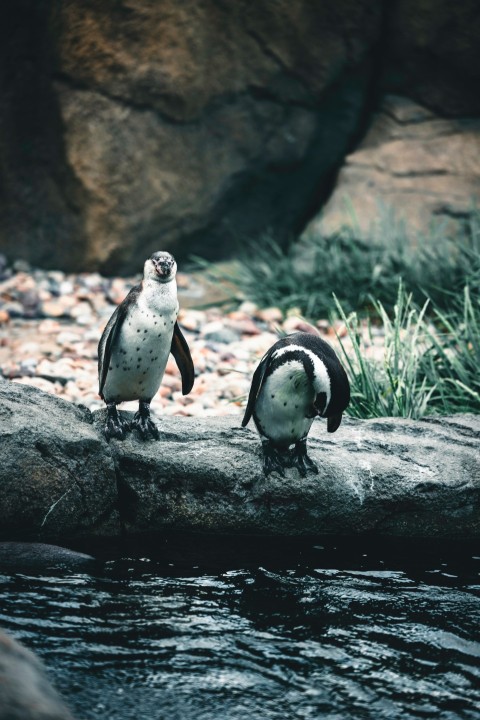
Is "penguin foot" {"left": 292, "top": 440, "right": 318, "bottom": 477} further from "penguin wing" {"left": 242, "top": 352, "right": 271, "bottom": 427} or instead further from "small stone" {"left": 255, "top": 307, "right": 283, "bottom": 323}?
"small stone" {"left": 255, "top": 307, "right": 283, "bottom": 323}

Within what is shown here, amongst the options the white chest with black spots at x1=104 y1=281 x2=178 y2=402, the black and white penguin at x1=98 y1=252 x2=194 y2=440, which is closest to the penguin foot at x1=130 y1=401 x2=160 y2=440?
the black and white penguin at x1=98 y1=252 x2=194 y2=440

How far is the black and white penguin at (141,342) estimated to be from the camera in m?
3.80

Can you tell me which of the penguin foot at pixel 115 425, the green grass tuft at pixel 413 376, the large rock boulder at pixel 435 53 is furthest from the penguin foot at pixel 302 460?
the large rock boulder at pixel 435 53

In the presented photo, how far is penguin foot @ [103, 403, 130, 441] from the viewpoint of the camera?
3.77m

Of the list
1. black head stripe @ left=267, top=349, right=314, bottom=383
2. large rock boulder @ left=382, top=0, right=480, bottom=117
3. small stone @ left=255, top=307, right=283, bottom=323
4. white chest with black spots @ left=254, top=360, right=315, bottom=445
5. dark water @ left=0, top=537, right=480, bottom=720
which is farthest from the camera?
large rock boulder @ left=382, top=0, right=480, bottom=117

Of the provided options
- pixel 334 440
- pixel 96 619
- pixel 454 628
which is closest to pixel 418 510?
pixel 334 440

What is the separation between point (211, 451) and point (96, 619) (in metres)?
0.93

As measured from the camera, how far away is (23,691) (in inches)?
86.1

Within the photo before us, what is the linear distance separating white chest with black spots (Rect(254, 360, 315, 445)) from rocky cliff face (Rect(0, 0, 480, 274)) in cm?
406

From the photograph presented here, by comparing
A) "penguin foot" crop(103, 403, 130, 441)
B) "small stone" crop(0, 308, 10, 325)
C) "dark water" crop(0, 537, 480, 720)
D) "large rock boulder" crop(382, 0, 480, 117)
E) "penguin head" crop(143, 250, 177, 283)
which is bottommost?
"dark water" crop(0, 537, 480, 720)

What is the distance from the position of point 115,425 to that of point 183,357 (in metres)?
0.52

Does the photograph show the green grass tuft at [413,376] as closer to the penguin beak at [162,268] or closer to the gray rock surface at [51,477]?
the penguin beak at [162,268]

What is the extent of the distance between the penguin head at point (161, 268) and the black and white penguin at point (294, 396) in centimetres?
51

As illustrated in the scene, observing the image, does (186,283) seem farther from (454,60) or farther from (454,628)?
(454,628)
